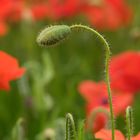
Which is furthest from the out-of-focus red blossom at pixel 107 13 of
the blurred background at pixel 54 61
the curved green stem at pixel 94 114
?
the curved green stem at pixel 94 114

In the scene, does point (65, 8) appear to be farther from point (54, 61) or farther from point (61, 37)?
point (61, 37)

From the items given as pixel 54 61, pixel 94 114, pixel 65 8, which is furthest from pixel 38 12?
pixel 94 114

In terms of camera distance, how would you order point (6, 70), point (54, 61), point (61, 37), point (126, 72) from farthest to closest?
point (54, 61) → point (126, 72) → point (6, 70) → point (61, 37)

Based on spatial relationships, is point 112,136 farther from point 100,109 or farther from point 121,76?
point 121,76

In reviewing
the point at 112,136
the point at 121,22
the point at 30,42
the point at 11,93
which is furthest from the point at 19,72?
the point at 121,22

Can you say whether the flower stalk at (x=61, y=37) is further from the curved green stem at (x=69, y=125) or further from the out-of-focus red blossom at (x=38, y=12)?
the out-of-focus red blossom at (x=38, y=12)

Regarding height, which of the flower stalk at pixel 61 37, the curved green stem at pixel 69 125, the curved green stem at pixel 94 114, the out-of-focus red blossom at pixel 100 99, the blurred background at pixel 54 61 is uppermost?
the blurred background at pixel 54 61
